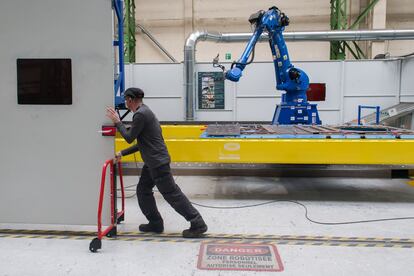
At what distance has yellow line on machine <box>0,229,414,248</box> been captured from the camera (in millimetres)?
3553

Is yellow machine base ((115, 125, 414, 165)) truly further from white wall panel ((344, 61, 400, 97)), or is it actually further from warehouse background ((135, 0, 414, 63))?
warehouse background ((135, 0, 414, 63))

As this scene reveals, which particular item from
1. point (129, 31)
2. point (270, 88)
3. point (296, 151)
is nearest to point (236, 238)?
point (296, 151)

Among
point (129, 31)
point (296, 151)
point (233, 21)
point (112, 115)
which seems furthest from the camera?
point (233, 21)

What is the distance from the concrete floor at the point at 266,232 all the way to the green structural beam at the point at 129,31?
683cm

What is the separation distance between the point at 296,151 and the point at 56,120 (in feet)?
9.92

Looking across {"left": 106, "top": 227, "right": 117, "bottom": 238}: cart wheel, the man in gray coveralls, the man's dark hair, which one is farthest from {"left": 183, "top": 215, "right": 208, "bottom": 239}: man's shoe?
the man's dark hair

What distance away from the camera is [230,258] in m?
3.16

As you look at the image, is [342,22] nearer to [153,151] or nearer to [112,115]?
[153,151]

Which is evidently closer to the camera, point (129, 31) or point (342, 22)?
point (342, 22)

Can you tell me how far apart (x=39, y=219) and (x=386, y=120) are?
8.25 meters

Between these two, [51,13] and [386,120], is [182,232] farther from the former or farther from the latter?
[386,120]

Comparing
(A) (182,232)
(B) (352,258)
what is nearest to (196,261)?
(A) (182,232)

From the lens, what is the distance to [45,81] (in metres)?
3.62

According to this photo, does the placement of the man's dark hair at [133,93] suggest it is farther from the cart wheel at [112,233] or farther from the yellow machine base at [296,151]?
the yellow machine base at [296,151]
